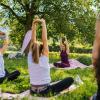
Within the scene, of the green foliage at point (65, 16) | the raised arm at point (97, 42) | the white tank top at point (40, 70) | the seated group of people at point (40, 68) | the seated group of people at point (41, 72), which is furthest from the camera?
the green foliage at point (65, 16)

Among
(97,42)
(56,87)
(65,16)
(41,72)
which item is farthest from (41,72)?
(65,16)

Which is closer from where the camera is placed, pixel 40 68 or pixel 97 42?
pixel 97 42

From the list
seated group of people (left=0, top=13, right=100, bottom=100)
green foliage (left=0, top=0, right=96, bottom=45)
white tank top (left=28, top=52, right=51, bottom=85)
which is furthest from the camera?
green foliage (left=0, top=0, right=96, bottom=45)

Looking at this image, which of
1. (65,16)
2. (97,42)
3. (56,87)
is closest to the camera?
(97,42)

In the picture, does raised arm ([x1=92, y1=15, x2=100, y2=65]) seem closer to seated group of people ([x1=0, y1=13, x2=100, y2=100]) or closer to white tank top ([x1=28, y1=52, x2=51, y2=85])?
seated group of people ([x1=0, y1=13, x2=100, y2=100])

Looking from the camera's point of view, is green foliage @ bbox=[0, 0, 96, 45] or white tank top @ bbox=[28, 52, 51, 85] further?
green foliage @ bbox=[0, 0, 96, 45]

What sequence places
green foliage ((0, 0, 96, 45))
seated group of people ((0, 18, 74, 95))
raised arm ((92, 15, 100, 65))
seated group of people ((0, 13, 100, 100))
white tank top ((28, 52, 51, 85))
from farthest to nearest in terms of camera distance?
green foliage ((0, 0, 96, 45)) < white tank top ((28, 52, 51, 85)) < seated group of people ((0, 18, 74, 95)) < seated group of people ((0, 13, 100, 100)) < raised arm ((92, 15, 100, 65))

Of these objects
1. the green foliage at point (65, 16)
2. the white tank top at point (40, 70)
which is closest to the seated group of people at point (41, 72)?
the white tank top at point (40, 70)

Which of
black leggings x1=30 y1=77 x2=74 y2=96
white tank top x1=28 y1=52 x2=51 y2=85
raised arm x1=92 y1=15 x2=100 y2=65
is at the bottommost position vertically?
black leggings x1=30 y1=77 x2=74 y2=96

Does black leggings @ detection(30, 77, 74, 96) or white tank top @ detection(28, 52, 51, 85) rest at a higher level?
white tank top @ detection(28, 52, 51, 85)

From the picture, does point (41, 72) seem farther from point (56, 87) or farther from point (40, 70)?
point (56, 87)

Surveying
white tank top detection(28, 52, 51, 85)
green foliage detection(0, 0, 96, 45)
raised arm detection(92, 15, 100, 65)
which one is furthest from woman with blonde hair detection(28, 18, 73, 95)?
green foliage detection(0, 0, 96, 45)

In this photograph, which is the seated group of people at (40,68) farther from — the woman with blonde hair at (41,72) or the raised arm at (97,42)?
the raised arm at (97,42)

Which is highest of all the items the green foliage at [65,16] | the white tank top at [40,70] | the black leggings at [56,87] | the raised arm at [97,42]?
the green foliage at [65,16]
